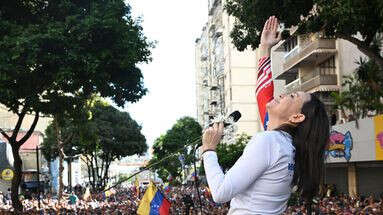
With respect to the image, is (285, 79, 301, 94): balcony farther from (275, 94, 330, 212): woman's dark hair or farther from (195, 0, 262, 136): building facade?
(275, 94, 330, 212): woman's dark hair

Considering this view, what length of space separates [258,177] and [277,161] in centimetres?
12

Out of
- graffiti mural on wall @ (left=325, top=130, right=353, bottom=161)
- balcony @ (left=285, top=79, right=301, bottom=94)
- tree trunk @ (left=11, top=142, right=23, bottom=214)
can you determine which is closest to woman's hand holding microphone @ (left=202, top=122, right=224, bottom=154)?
tree trunk @ (left=11, top=142, right=23, bottom=214)

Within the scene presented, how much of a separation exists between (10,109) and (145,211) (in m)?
5.78

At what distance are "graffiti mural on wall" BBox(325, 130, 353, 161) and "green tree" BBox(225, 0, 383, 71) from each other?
1128 centimetres

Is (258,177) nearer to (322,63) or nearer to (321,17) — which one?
(321,17)

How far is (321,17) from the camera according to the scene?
555 inches

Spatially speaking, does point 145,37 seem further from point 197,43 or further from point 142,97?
point 197,43

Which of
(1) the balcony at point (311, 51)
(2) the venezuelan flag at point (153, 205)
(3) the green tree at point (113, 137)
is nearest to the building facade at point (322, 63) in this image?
(1) the balcony at point (311, 51)

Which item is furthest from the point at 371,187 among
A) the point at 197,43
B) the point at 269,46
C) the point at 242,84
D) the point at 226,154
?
the point at 197,43

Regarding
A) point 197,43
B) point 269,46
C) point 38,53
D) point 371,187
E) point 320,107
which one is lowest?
point 371,187

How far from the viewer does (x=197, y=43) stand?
106188mm

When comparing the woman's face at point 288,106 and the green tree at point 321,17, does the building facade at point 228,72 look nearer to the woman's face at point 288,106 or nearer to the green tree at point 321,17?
the green tree at point 321,17

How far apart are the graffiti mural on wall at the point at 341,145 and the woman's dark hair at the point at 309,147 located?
24.1 m

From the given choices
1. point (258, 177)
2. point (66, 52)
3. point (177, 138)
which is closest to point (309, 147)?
point (258, 177)
